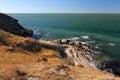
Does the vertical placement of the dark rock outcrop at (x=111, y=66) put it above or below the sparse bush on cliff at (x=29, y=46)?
below

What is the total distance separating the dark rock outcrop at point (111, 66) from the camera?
154 ft

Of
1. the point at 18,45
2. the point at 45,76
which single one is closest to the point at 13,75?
the point at 45,76

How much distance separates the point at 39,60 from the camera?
99.2ft

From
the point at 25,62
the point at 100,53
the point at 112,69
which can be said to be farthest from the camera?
the point at 100,53

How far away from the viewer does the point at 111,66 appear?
49.0 metres

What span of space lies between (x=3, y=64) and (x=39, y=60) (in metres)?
6.11

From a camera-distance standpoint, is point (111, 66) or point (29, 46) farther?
point (111, 66)

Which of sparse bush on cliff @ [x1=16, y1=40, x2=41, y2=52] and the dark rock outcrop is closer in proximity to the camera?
sparse bush on cliff @ [x1=16, y1=40, x2=41, y2=52]

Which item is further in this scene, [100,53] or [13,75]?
[100,53]

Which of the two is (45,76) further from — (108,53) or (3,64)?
(108,53)

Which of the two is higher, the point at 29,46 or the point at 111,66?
the point at 29,46

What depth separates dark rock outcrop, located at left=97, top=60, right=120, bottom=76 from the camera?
4694cm

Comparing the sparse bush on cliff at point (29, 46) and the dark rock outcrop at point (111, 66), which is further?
the dark rock outcrop at point (111, 66)

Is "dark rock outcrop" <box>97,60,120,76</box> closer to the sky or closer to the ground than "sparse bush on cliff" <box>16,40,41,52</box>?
closer to the ground
